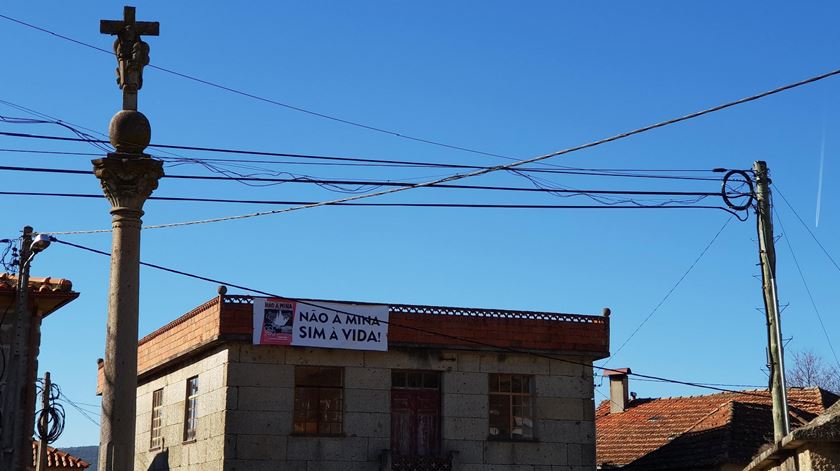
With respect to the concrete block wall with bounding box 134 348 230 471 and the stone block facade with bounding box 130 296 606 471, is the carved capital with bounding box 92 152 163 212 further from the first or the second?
the concrete block wall with bounding box 134 348 230 471

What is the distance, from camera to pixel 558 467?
3045 centimetres

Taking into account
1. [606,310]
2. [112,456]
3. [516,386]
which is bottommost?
[112,456]

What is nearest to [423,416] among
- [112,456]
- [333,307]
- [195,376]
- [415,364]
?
[415,364]

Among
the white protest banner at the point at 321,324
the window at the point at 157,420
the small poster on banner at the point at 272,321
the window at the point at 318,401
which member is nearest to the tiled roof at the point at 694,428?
the white protest banner at the point at 321,324

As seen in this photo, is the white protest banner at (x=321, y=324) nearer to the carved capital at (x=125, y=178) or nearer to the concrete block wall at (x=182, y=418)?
the concrete block wall at (x=182, y=418)

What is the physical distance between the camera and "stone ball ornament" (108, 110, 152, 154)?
15.8 m

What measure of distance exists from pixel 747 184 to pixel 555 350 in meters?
10.0

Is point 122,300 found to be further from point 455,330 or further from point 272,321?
point 455,330

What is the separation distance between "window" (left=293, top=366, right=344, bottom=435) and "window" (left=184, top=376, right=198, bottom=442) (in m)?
3.18

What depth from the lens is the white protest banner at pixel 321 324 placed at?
28375mm

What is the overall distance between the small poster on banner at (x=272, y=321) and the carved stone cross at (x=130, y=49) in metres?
12.7

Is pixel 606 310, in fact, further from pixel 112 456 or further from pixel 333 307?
pixel 112 456

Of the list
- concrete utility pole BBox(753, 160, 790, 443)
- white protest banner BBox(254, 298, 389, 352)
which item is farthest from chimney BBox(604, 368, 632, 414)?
concrete utility pole BBox(753, 160, 790, 443)

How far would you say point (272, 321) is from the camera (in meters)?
28.4
